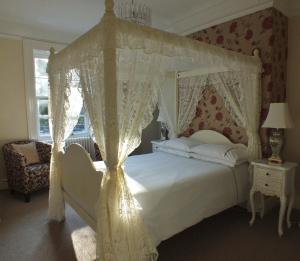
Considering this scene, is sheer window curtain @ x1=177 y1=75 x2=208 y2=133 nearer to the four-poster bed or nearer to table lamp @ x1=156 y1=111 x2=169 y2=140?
table lamp @ x1=156 y1=111 x2=169 y2=140

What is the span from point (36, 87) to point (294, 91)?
4.14m

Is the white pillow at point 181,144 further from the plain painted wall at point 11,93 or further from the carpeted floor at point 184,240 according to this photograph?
the plain painted wall at point 11,93

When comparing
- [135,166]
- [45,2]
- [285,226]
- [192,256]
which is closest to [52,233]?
[135,166]

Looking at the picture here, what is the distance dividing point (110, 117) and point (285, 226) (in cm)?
243

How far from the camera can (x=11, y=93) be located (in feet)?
13.1

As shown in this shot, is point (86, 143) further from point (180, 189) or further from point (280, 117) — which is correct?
point (280, 117)

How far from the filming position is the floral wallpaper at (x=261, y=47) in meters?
3.01

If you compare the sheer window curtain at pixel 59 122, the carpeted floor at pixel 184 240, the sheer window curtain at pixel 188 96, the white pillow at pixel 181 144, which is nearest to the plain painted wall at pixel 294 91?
the carpeted floor at pixel 184 240

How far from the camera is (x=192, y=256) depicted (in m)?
2.24

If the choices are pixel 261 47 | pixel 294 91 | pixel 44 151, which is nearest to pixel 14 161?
pixel 44 151

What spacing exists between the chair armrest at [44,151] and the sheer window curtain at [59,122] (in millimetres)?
1239

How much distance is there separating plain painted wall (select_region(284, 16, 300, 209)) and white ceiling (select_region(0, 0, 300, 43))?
290 millimetres

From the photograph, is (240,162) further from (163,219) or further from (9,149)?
(9,149)

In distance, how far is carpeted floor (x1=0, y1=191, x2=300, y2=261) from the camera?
2246mm
